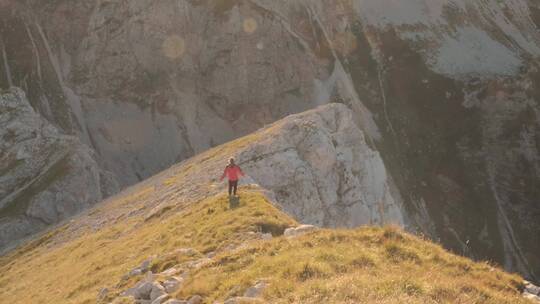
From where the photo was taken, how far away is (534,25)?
398 ft

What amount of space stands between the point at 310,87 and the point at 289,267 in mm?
83596

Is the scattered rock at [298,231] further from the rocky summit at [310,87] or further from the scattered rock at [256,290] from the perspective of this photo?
the rocky summit at [310,87]

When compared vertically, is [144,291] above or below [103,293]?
above

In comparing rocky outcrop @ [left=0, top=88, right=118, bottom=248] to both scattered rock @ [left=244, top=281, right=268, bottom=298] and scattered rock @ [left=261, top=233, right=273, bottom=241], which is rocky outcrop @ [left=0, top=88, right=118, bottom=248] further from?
scattered rock @ [left=244, top=281, right=268, bottom=298]

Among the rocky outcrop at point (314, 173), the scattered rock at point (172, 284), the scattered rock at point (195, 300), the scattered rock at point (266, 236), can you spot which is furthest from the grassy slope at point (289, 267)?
the rocky outcrop at point (314, 173)

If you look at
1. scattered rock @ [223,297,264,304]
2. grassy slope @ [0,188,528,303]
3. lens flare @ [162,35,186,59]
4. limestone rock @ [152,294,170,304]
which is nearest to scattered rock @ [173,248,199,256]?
→ grassy slope @ [0,188,528,303]

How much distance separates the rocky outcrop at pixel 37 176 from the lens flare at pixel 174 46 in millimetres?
32016

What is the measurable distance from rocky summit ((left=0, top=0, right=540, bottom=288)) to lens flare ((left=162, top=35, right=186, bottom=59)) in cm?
26

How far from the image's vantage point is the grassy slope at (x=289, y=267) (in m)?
12.4

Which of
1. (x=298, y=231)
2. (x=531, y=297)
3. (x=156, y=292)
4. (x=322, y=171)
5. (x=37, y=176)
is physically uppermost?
(x=37, y=176)

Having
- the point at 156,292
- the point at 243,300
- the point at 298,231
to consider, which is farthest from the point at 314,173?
the point at 243,300

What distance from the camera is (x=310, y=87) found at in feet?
316

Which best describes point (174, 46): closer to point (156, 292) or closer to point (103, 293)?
point (103, 293)

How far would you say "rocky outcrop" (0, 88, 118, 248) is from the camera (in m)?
54.2
